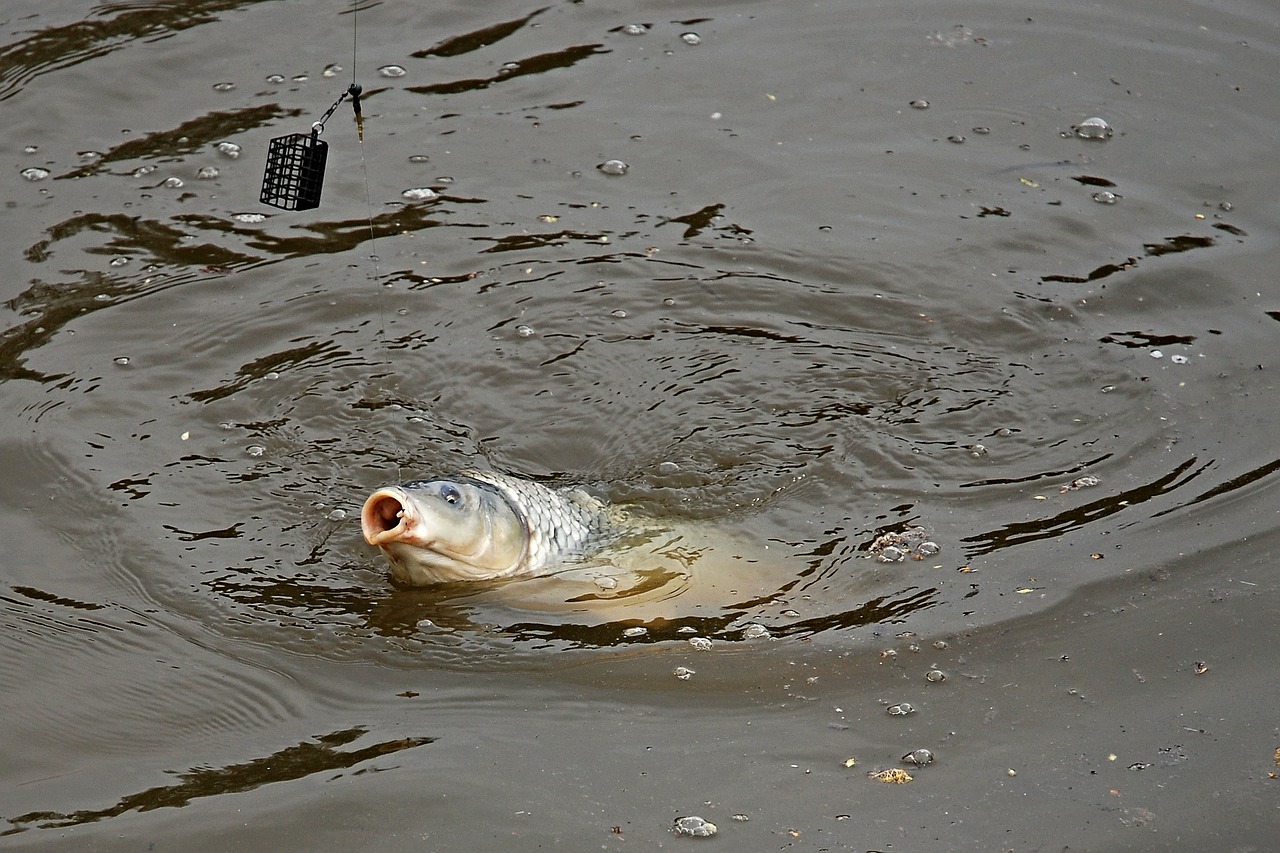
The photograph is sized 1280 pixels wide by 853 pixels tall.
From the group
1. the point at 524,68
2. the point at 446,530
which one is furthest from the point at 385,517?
the point at 524,68

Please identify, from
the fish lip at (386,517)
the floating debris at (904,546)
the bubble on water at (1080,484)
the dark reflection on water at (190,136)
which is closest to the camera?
the fish lip at (386,517)

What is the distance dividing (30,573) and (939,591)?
115 inches

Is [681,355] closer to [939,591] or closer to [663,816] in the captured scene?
[939,591]

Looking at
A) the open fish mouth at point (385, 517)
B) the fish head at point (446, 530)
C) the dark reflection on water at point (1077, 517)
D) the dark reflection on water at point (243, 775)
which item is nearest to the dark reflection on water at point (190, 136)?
the fish head at point (446, 530)

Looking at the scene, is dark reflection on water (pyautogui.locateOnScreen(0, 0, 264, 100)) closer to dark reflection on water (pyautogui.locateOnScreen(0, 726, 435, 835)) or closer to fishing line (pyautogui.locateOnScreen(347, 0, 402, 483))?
fishing line (pyautogui.locateOnScreen(347, 0, 402, 483))

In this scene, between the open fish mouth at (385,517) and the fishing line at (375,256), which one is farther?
the fishing line at (375,256)

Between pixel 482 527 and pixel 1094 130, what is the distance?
163 inches

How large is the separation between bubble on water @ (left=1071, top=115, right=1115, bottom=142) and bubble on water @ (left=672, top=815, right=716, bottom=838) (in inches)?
187

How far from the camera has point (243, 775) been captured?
3506mm

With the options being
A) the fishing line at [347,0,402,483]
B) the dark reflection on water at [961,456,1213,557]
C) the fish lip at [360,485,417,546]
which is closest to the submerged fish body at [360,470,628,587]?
the fish lip at [360,485,417,546]

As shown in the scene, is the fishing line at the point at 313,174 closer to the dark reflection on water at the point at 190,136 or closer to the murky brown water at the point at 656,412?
the murky brown water at the point at 656,412

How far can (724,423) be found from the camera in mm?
5258

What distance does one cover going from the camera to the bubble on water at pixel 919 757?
3451 mm

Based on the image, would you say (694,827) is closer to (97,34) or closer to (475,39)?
(475,39)
